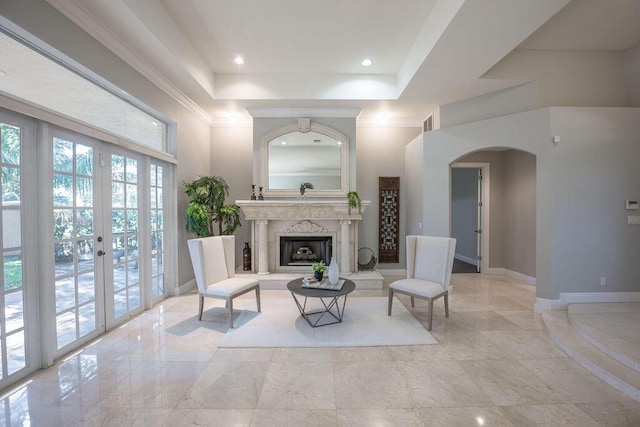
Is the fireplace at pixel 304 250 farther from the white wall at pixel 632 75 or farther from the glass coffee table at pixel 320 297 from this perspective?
the white wall at pixel 632 75

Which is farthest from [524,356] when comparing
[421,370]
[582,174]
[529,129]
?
[529,129]

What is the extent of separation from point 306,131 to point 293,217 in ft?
5.46

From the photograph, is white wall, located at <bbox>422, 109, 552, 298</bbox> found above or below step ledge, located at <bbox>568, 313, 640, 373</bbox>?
above

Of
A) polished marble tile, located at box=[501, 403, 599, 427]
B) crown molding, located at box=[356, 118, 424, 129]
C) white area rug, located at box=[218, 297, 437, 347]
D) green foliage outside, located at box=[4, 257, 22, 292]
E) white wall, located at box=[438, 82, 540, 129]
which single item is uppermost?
crown molding, located at box=[356, 118, 424, 129]

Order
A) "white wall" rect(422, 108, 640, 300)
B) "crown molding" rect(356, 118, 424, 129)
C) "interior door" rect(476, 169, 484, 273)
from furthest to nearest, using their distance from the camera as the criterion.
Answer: "interior door" rect(476, 169, 484, 273)
"crown molding" rect(356, 118, 424, 129)
"white wall" rect(422, 108, 640, 300)

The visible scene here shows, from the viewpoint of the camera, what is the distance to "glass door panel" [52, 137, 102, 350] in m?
2.53

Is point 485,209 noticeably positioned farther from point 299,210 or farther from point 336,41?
point 336,41

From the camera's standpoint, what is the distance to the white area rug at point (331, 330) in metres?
2.81

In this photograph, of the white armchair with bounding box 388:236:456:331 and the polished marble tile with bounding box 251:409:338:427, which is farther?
the white armchair with bounding box 388:236:456:331

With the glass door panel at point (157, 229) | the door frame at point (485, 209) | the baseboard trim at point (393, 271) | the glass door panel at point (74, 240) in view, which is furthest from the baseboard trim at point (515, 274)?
the glass door panel at point (74, 240)

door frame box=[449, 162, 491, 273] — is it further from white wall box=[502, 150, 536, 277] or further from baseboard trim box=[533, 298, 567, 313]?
baseboard trim box=[533, 298, 567, 313]

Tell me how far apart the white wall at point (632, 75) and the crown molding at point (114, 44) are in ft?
21.6

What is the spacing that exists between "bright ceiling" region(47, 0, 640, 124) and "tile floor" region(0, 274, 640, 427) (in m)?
3.17

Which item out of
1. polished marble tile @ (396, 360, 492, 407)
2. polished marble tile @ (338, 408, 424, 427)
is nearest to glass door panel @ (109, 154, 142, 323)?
polished marble tile @ (338, 408, 424, 427)
